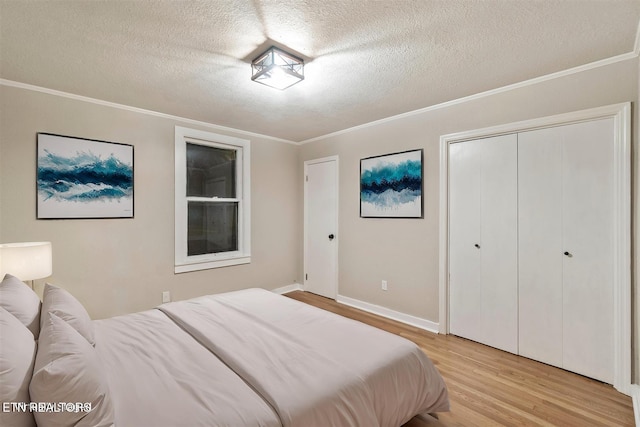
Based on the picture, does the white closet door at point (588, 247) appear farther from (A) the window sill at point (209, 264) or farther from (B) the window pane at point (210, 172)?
(B) the window pane at point (210, 172)

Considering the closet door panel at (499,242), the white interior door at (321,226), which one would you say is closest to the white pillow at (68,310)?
the white interior door at (321,226)

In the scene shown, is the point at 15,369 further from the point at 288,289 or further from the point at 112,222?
the point at 288,289

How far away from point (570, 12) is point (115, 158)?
3.90 m

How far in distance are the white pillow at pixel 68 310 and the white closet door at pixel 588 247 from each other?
3391 mm

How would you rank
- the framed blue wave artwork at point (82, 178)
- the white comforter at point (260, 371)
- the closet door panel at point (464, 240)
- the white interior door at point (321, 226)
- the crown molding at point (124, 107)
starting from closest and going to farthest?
the white comforter at point (260, 371) → the crown molding at point (124, 107) → the framed blue wave artwork at point (82, 178) → the closet door panel at point (464, 240) → the white interior door at point (321, 226)

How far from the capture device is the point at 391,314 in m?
3.61

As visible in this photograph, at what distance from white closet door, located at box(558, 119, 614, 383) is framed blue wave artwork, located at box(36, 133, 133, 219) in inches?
165

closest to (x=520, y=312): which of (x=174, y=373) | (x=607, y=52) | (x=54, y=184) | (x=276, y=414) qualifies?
(x=607, y=52)

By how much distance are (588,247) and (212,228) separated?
399 centimetres

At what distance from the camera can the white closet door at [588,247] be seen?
7.30 ft

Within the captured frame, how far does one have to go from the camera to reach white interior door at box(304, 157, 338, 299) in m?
4.30

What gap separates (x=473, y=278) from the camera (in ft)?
9.64

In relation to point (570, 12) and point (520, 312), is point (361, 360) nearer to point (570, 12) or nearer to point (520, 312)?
point (520, 312)

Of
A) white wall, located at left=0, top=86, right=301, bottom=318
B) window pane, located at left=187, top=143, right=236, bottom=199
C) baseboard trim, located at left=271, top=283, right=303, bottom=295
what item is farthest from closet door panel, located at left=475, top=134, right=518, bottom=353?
window pane, located at left=187, top=143, right=236, bottom=199
